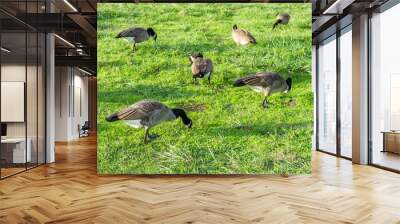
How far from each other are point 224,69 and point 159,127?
4.57 feet

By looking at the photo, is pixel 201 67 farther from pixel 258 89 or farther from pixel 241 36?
pixel 258 89

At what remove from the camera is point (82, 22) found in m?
8.45

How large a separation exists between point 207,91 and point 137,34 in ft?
4.70

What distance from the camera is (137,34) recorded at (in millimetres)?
6496

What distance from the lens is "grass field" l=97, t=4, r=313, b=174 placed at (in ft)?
21.2

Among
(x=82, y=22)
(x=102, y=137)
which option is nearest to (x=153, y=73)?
(x=102, y=137)

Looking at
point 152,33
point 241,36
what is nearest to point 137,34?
point 152,33

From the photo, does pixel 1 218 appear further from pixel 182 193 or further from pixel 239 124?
pixel 239 124

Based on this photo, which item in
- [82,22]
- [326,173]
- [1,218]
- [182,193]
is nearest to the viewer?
[1,218]

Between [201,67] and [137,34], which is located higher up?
[137,34]

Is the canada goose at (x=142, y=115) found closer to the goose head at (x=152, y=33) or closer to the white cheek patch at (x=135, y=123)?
the white cheek patch at (x=135, y=123)

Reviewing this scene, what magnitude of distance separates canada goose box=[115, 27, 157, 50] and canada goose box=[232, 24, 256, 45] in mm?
1271

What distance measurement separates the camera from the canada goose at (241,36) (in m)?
6.56

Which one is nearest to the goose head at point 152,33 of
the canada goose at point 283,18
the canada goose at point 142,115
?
the canada goose at point 142,115
